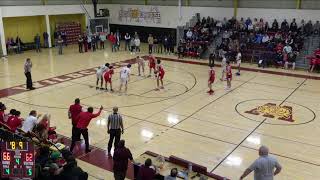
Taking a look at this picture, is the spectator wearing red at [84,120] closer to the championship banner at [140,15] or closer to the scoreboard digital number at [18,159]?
the scoreboard digital number at [18,159]

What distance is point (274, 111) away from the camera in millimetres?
14359

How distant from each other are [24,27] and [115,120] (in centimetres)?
Result: 2449

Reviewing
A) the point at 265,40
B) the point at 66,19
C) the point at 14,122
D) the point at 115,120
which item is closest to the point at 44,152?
the point at 115,120

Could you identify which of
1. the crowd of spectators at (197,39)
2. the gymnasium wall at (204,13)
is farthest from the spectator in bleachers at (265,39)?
the crowd of spectators at (197,39)

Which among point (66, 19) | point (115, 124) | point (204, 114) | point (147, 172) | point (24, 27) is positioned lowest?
point (204, 114)

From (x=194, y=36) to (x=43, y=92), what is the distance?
46.8ft

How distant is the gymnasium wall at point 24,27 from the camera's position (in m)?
29.4

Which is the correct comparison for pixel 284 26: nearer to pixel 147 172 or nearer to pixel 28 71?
pixel 28 71

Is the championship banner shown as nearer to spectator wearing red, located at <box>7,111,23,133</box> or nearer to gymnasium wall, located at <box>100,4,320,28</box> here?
gymnasium wall, located at <box>100,4,320,28</box>

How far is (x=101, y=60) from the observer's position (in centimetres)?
2561

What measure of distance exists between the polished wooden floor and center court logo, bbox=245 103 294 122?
0.13 ft

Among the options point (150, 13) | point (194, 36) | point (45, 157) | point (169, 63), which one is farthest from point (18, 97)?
point (150, 13)

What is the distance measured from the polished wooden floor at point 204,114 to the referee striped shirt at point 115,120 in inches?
47.9

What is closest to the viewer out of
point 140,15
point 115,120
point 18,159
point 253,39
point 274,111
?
point 18,159
